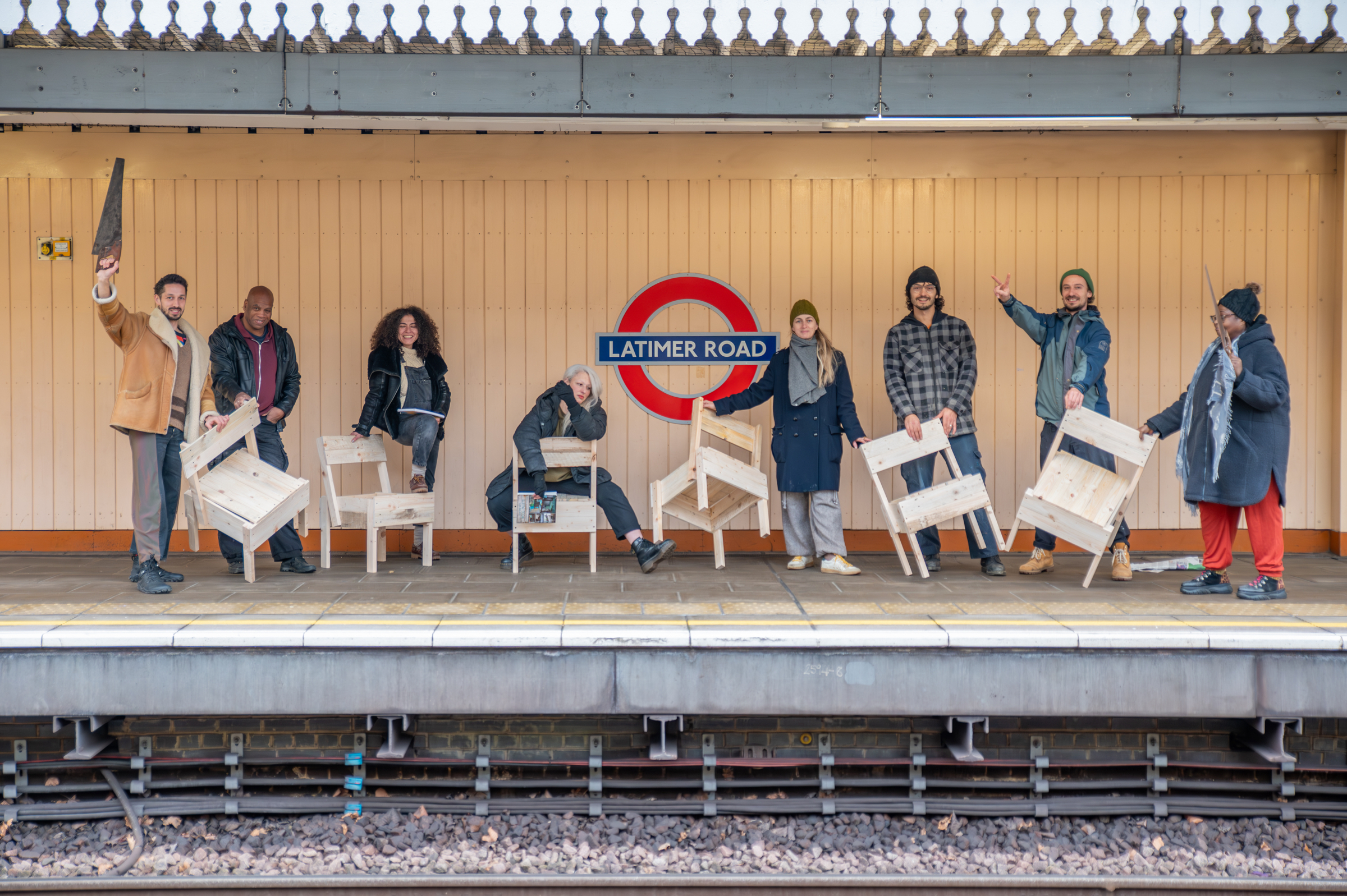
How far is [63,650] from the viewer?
374 centimetres

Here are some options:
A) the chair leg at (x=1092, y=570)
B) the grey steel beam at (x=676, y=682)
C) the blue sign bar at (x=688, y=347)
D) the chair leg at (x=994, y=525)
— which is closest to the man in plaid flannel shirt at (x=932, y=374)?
the chair leg at (x=994, y=525)

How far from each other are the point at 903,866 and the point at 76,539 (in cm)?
604

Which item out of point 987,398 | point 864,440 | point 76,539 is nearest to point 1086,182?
point 987,398

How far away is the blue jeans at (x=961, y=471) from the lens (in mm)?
5578

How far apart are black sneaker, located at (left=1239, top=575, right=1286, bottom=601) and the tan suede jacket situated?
575cm

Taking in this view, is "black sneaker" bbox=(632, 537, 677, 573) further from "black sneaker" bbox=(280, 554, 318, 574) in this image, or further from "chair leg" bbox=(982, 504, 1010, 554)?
"black sneaker" bbox=(280, 554, 318, 574)

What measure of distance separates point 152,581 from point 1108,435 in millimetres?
5397

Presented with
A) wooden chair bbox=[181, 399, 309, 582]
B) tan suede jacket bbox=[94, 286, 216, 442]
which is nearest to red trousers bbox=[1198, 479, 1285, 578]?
wooden chair bbox=[181, 399, 309, 582]

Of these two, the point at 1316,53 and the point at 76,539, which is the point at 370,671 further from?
the point at 1316,53

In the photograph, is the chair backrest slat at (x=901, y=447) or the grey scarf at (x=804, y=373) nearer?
the chair backrest slat at (x=901, y=447)

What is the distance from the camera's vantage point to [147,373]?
4.85 metres

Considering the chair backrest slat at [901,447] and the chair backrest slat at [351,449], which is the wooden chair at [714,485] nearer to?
the chair backrest slat at [901,447]

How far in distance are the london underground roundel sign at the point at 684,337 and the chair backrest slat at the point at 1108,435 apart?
2.13 meters

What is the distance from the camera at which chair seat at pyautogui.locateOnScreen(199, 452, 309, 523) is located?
5.02 metres
